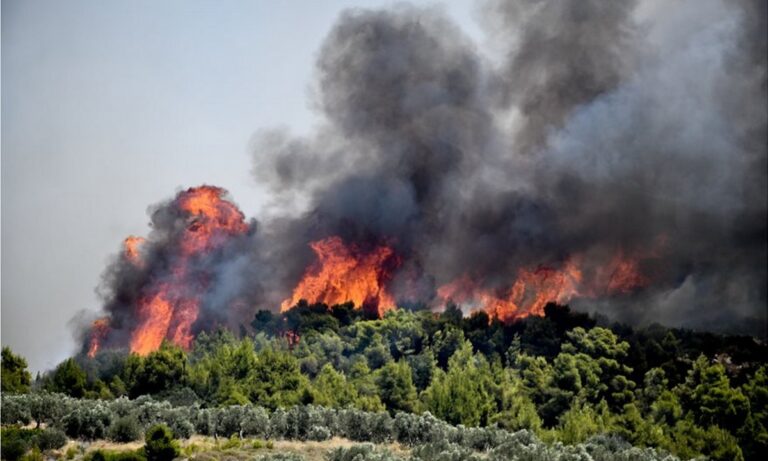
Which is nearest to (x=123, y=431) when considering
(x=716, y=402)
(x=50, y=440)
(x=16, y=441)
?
(x=50, y=440)

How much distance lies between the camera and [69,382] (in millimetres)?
51375

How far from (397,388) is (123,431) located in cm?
2064

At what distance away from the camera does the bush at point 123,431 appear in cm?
3509

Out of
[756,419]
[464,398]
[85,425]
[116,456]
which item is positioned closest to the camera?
[116,456]

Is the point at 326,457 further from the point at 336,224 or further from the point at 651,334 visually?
the point at 336,224

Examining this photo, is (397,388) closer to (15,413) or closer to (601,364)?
(601,364)

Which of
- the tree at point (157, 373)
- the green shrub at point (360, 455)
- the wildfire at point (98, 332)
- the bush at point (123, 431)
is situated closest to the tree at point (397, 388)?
the tree at point (157, 373)

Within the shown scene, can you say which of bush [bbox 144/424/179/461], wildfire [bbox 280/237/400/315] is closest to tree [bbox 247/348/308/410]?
bush [bbox 144/424/179/461]

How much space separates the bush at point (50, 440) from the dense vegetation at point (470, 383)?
6.35 ft

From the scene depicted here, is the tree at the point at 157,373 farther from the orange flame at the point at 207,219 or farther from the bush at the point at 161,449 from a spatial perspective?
the orange flame at the point at 207,219

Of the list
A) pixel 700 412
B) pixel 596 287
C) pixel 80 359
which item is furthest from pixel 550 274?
pixel 80 359

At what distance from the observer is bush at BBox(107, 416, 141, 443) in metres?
35.1

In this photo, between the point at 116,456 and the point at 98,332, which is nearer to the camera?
the point at 116,456

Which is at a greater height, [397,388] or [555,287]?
[555,287]
